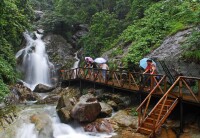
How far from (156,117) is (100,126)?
107 inches

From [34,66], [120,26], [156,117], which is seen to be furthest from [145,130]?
[34,66]

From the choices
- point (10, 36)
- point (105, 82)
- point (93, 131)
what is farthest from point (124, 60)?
point (10, 36)

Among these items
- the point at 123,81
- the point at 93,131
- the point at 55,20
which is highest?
the point at 55,20

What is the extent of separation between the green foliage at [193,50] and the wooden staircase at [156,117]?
10.6 ft

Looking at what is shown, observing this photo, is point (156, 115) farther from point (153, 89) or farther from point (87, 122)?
point (87, 122)

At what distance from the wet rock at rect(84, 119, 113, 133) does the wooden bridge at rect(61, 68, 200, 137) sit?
147 centimetres

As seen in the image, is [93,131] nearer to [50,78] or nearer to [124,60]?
[124,60]

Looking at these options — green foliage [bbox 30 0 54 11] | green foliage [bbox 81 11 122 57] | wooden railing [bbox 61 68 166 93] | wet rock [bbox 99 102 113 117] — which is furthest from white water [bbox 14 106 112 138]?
green foliage [bbox 30 0 54 11]

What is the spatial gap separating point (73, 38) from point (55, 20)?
11.1ft

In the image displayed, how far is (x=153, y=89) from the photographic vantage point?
10891 millimetres

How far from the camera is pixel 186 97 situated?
10.6 m

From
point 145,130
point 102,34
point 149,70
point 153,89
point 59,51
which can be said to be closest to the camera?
point 145,130

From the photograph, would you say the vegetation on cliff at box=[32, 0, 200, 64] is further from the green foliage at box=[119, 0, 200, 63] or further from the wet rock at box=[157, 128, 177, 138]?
the wet rock at box=[157, 128, 177, 138]

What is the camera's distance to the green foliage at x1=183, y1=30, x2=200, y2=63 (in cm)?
1247
